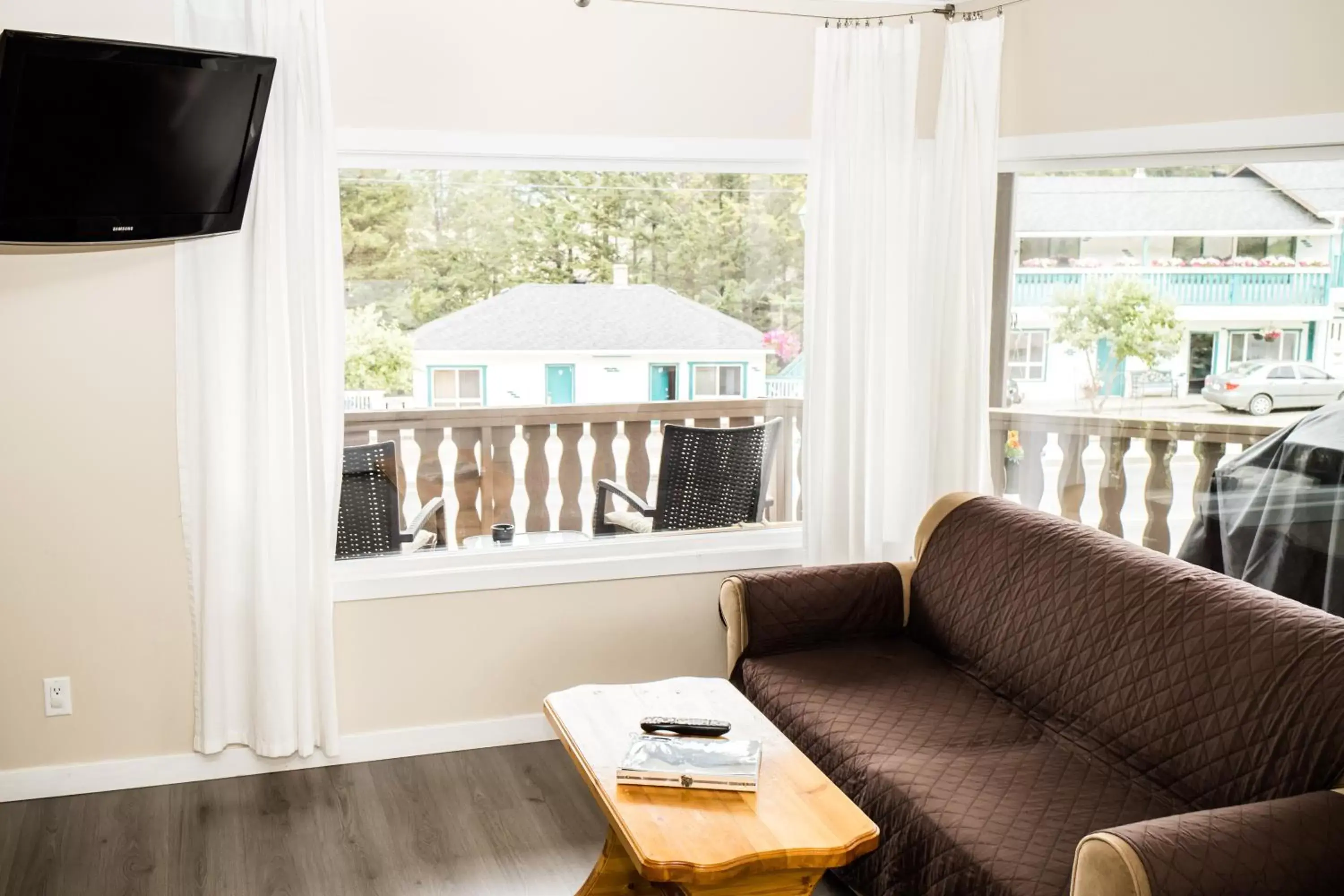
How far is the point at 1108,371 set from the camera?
3697 millimetres

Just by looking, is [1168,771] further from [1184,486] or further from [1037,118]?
[1037,118]

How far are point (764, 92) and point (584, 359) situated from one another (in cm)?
104

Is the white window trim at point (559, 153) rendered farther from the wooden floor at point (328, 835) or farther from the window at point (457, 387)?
the wooden floor at point (328, 835)

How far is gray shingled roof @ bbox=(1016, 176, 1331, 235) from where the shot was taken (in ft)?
10.7

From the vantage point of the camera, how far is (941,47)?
378 cm

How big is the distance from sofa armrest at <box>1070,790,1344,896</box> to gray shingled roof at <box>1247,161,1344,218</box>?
71.0 inches

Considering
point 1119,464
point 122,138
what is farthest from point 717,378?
point 122,138

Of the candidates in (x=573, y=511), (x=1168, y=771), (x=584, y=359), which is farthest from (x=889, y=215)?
(x=1168, y=771)

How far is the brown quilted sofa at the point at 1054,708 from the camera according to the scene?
77.4 inches

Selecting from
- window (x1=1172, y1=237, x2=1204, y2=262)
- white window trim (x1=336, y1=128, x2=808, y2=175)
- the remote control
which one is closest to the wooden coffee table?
the remote control

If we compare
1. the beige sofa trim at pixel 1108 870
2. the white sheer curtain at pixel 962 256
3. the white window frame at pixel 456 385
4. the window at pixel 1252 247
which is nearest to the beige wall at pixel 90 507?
the white window frame at pixel 456 385

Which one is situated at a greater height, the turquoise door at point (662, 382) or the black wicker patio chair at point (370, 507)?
the turquoise door at point (662, 382)

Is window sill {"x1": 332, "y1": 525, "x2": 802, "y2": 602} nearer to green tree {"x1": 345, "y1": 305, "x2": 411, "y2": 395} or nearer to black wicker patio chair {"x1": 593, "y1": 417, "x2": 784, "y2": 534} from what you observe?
black wicker patio chair {"x1": 593, "y1": 417, "x2": 784, "y2": 534}

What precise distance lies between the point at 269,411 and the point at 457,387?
63 centimetres
